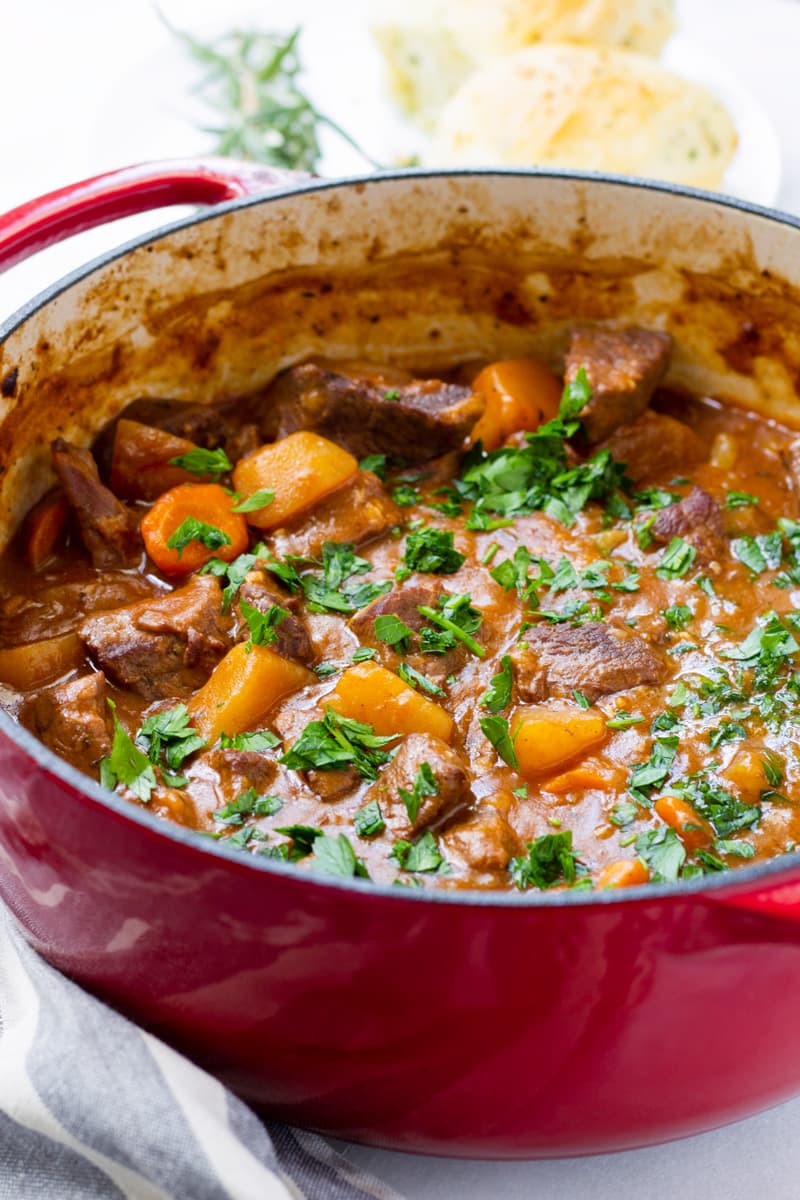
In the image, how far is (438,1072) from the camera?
201 cm

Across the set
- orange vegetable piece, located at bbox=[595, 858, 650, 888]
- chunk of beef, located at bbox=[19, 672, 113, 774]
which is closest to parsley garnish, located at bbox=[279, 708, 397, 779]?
chunk of beef, located at bbox=[19, 672, 113, 774]

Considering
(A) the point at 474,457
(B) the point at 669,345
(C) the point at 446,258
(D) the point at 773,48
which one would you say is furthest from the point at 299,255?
(D) the point at 773,48

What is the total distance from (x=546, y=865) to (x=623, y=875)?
145 mm

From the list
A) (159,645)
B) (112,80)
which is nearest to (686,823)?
(159,645)

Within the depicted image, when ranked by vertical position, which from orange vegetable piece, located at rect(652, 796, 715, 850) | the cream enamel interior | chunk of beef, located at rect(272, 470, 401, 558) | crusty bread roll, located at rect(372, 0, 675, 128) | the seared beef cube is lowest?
orange vegetable piece, located at rect(652, 796, 715, 850)

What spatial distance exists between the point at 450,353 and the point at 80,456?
1.16m

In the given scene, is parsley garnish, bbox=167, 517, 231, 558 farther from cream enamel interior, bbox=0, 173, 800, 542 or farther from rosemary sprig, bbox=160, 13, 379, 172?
rosemary sprig, bbox=160, 13, 379, 172

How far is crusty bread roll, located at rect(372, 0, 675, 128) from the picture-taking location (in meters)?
4.52

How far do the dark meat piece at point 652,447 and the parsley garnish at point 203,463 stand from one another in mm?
972

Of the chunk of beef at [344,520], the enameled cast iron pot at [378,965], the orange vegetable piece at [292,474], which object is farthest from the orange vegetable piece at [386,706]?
the enameled cast iron pot at [378,965]

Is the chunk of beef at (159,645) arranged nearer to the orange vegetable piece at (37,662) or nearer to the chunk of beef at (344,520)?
the orange vegetable piece at (37,662)

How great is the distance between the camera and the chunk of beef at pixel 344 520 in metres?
3.21

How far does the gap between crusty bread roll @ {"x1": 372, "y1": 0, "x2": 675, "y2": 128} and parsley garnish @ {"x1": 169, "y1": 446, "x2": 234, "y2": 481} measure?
2065 millimetres

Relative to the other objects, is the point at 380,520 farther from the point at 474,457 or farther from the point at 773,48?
the point at 773,48
